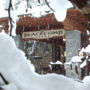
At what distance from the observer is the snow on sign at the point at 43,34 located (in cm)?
1344

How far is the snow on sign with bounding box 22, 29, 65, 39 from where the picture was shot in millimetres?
13438

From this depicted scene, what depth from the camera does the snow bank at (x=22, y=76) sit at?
3.10ft

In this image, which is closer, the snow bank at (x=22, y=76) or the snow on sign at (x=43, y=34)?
the snow bank at (x=22, y=76)

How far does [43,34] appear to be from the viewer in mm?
13891

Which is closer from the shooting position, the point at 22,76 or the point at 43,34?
the point at 22,76

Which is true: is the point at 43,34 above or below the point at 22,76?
below

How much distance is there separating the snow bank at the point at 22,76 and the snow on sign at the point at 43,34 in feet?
40.3

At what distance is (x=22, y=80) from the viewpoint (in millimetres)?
954

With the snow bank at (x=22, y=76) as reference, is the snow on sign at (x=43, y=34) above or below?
below

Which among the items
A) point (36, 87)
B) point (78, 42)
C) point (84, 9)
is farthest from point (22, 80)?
point (78, 42)

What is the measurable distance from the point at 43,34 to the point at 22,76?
42.4 ft

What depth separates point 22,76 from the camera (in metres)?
0.97

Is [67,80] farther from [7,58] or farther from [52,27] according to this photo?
[52,27]

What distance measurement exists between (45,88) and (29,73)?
2.9 inches
